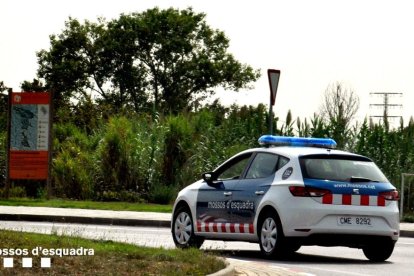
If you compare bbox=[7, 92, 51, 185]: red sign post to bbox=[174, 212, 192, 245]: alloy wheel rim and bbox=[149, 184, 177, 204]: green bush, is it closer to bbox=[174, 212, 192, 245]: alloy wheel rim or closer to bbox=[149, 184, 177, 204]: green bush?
bbox=[149, 184, 177, 204]: green bush

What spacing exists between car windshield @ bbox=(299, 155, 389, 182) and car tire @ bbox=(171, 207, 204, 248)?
2375mm

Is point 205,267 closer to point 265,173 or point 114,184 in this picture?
point 265,173

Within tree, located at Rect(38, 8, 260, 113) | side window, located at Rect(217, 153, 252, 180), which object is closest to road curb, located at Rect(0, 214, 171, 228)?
side window, located at Rect(217, 153, 252, 180)

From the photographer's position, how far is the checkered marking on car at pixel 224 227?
1791cm

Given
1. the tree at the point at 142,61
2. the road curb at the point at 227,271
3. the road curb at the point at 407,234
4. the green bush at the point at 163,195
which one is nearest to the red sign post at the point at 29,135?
the green bush at the point at 163,195

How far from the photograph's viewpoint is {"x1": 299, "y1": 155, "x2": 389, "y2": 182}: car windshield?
57.3ft

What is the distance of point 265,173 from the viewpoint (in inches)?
710

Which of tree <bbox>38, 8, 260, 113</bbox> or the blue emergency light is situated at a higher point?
tree <bbox>38, 8, 260, 113</bbox>

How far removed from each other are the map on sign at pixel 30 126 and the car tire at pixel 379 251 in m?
17.9

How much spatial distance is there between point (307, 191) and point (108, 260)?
4.69m

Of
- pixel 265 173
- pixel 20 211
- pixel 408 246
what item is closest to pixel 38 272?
pixel 265 173

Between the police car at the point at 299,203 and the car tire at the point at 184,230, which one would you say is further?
the car tire at the point at 184,230

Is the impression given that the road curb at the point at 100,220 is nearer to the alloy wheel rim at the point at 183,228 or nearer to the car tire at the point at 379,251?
the alloy wheel rim at the point at 183,228

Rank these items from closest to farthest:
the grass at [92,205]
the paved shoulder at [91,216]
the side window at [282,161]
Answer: the side window at [282,161]
the paved shoulder at [91,216]
the grass at [92,205]
